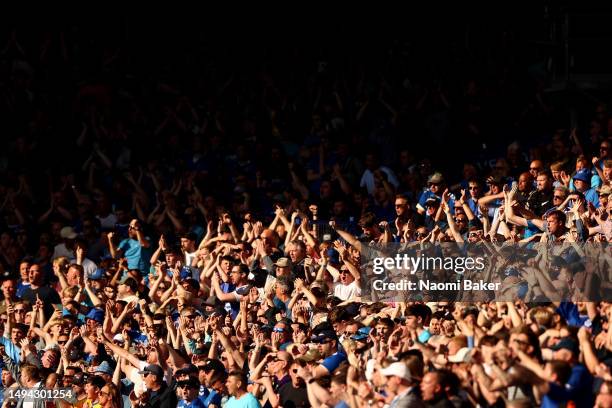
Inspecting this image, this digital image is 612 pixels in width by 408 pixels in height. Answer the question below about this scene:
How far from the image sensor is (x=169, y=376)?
48.5 ft

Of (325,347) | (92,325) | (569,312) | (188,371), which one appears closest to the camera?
(569,312)

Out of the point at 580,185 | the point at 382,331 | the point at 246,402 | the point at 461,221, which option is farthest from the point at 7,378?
the point at 580,185

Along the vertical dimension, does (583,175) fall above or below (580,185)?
above

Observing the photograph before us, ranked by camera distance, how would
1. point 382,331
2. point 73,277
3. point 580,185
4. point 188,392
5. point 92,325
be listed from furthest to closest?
point 73,277 → point 92,325 → point 580,185 → point 188,392 → point 382,331

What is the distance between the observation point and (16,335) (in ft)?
55.9

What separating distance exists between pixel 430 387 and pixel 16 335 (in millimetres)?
7591

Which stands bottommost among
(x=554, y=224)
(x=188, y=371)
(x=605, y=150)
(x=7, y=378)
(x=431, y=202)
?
(x=7, y=378)

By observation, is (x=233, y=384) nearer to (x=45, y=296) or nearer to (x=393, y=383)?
(x=393, y=383)

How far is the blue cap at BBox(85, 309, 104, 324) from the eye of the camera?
16.6m

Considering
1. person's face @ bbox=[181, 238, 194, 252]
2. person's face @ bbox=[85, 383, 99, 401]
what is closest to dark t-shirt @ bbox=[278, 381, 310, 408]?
person's face @ bbox=[85, 383, 99, 401]

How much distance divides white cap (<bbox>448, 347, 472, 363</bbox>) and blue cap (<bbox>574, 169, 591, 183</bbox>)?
4.65m

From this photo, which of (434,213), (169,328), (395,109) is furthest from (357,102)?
(169,328)

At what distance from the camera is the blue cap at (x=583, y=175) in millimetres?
15938

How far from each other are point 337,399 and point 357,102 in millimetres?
10814
